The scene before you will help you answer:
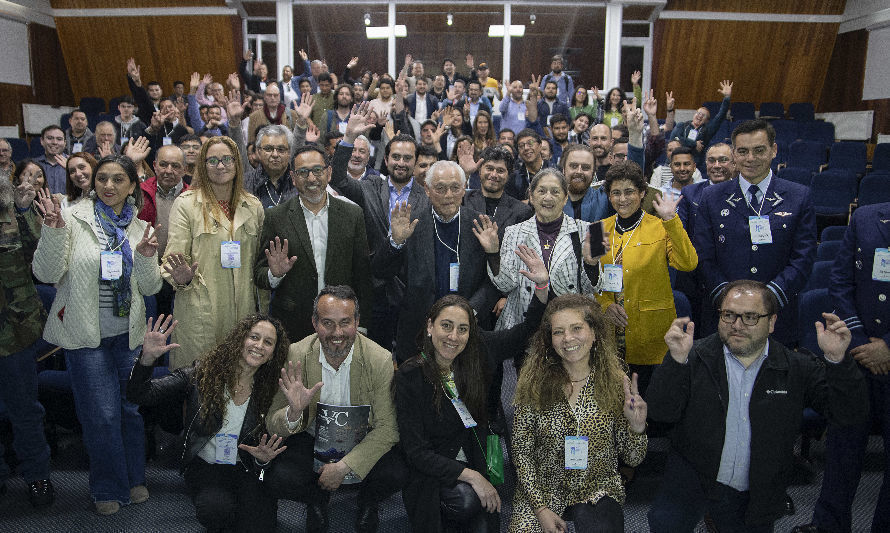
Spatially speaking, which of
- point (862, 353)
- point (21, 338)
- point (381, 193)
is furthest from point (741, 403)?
point (21, 338)

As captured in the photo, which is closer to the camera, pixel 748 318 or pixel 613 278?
pixel 748 318

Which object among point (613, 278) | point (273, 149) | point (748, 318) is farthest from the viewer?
point (273, 149)

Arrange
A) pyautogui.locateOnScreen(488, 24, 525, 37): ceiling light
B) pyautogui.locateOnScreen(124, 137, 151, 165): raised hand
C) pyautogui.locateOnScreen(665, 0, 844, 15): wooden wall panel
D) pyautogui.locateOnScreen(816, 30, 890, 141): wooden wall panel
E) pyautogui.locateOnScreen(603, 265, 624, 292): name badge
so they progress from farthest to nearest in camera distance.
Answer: pyautogui.locateOnScreen(488, 24, 525, 37): ceiling light, pyautogui.locateOnScreen(665, 0, 844, 15): wooden wall panel, pyautogui.locateOnScreen(816, 30, 890, 141): wooden wall panel, pyautogui.locateOnScreen(124, 137, 151, 165): raised hand, pyautogui.locateOnScreen(603, 265, 624, 292): name badge

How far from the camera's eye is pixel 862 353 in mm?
2465

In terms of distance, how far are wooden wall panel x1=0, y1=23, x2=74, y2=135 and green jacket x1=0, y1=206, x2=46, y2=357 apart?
25.8ft

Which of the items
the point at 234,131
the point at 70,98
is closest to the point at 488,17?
→ the point at 70,98

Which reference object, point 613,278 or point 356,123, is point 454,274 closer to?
point 613,278

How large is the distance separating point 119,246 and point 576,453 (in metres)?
2.07

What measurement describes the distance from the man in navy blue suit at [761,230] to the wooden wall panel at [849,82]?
8142 mm

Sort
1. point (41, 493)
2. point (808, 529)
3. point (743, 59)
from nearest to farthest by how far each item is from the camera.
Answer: point (808, 529) → point (41, 493) → point (743, 59)

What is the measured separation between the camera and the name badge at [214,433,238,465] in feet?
8.49

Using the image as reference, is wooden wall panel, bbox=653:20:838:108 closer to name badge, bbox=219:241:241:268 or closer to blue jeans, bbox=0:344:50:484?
name badge, bbox=219:241:241:268

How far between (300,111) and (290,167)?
0.41 meters

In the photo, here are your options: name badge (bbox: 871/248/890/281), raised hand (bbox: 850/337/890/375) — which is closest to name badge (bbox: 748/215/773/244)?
name badge (bbox: 871/248/890/281)
